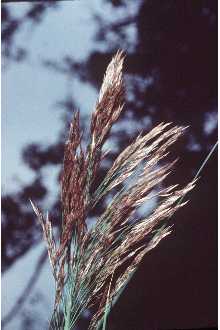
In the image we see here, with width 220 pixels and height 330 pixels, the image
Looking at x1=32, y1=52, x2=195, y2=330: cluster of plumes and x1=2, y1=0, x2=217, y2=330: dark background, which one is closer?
x1=32, y1=52, x2=195, y2=330: cluster of plumes

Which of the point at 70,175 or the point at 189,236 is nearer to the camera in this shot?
the point at 70,175

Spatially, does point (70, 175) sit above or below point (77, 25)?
below

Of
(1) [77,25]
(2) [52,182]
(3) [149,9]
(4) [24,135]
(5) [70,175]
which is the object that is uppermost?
(3) [149,9]

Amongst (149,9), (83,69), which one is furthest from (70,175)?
(149,9)

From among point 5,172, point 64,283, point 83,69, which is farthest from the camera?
point 83,69

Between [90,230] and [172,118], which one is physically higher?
[172,118]

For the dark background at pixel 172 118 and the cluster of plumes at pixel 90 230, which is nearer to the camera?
A: the cluster of plumes at pixel 90 230

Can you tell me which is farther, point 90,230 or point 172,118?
point 172,118

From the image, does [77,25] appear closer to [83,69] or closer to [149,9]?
[83,69]
